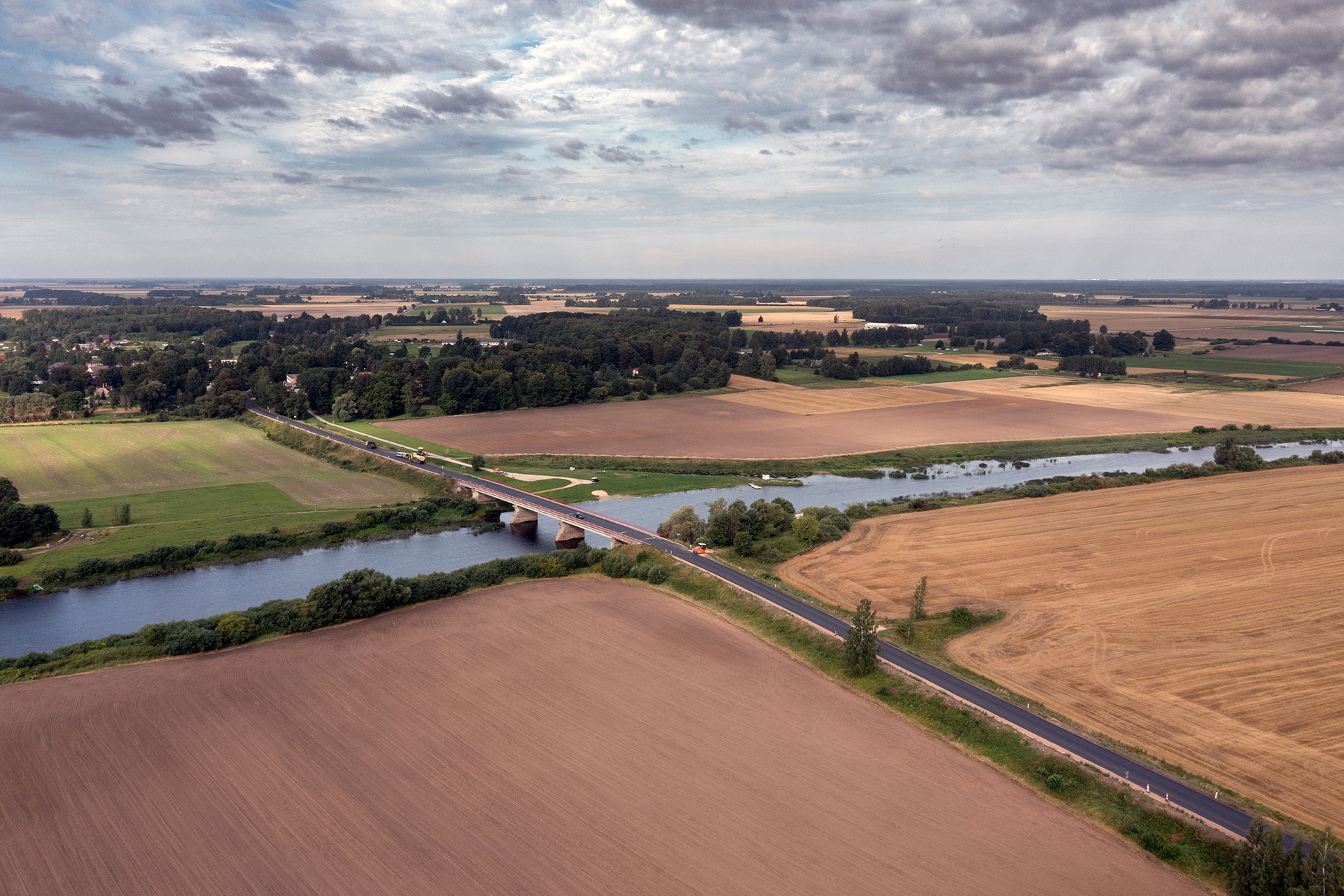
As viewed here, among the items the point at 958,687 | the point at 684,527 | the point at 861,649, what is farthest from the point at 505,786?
the point at 684,527

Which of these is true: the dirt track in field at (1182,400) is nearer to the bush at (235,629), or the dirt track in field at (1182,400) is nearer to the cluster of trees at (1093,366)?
the cluster of trees at (1093,366)

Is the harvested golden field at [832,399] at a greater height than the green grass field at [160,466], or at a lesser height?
greater

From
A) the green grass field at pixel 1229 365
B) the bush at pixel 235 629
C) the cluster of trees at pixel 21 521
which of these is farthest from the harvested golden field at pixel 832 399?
the cluster of trees at pixel 21 521

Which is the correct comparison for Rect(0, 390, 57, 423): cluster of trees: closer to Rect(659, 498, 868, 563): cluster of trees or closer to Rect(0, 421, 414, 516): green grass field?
Rect(0, 421, 414, 516): green grass field

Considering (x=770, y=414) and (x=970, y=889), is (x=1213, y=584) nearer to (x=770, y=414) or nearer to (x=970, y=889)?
(x=970, y=889)

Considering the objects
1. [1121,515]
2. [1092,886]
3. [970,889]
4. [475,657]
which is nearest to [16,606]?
[475,657]

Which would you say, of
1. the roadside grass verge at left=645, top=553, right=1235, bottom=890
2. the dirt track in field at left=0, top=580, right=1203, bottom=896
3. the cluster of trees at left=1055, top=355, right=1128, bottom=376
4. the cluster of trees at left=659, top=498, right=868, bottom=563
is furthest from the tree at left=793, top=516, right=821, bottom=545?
the cluster of trees at left=1055, top=355, right=1128, bottom=376
